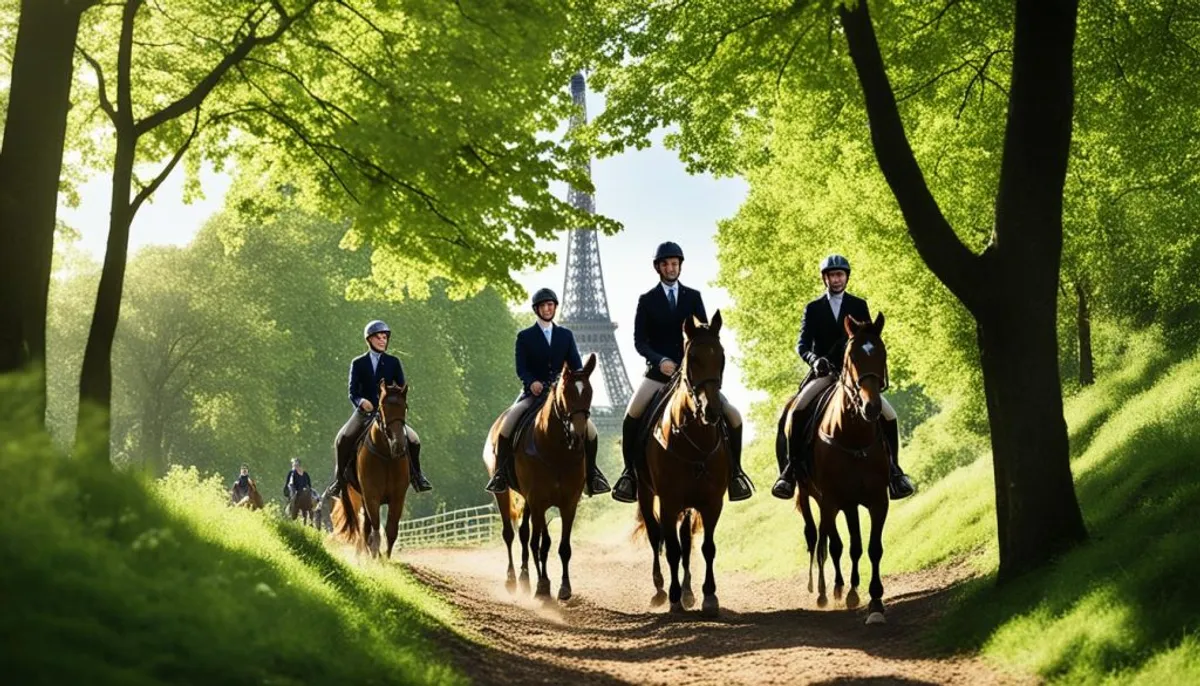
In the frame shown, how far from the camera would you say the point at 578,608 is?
16906 mm

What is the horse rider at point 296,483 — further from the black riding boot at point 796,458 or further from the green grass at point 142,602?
the green grass at point 142,602

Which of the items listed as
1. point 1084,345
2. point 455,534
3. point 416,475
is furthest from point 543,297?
point 455,534

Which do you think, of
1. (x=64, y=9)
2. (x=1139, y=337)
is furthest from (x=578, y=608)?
(x=1139, y=337)

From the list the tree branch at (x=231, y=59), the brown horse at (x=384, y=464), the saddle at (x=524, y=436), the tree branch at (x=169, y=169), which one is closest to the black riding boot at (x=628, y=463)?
the saddle at (x=524, y=436)

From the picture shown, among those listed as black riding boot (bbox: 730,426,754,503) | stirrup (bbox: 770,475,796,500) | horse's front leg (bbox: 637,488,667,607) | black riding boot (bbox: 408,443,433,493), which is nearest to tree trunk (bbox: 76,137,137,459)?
black riding boot (bbox: 408,443,433,493)

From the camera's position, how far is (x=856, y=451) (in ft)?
44.4

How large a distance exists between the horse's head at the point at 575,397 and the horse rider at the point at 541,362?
1.47 metres

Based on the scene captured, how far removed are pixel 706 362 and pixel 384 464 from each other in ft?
20.4

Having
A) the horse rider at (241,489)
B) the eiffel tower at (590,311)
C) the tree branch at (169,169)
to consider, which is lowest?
the horse rider at (241,489)

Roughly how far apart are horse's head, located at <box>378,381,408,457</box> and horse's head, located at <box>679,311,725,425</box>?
17.1 feet

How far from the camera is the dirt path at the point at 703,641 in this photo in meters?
10.1

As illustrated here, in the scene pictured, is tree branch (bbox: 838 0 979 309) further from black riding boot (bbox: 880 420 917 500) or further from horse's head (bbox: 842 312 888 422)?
black riding boot (bbox: 880 420 917 500)

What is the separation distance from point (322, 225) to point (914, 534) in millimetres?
42006

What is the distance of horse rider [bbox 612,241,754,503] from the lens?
14898 millimetres
